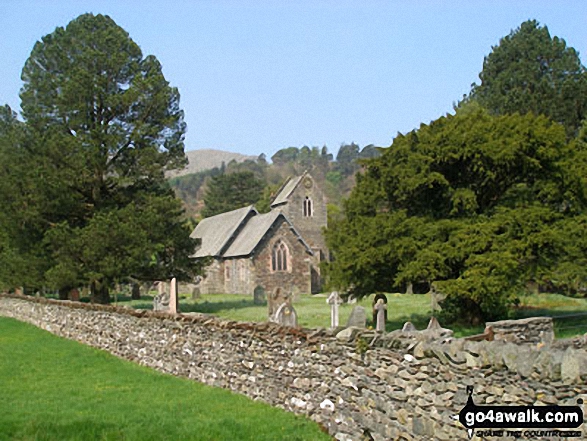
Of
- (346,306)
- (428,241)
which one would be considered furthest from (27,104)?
(428,241)

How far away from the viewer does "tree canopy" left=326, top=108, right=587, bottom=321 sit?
1722cm

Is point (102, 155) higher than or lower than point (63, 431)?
higher

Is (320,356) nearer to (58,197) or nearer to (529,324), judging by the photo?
(529,324)

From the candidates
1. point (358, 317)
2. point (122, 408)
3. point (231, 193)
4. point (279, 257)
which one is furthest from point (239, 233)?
point (122, 408)

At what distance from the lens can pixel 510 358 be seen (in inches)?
221

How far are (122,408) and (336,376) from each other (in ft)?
11.4

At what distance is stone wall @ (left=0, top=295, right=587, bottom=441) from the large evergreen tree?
42.4ft

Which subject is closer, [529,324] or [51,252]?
[529,324]

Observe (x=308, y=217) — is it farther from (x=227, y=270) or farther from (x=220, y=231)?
(x=227, y=270)

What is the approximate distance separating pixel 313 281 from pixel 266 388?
4339 cm

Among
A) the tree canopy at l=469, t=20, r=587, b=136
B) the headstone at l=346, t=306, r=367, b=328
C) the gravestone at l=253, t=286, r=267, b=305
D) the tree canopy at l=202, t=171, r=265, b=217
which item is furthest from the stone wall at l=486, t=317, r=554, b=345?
the tree canopy at l=202, t=171, r=265, b=217

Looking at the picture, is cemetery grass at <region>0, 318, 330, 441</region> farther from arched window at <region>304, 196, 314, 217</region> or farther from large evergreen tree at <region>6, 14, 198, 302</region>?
arched window at <region>304, 196, 314, 217</region>

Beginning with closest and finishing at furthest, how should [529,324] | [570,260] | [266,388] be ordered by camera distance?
1. [266,388]
2. [529,324]
3. [570,260]

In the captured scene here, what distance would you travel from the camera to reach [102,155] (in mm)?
28375
